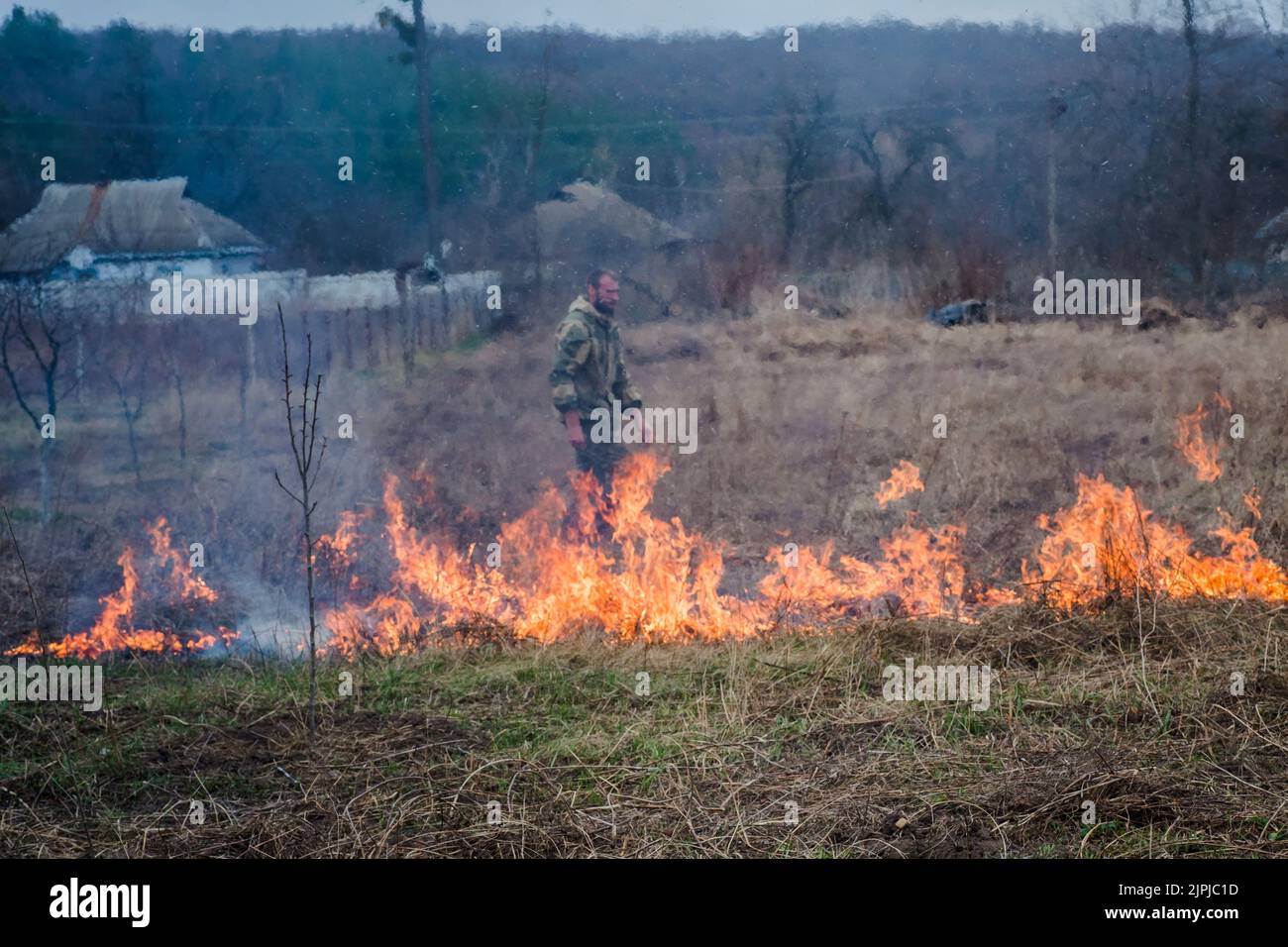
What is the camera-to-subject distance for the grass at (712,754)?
455cm

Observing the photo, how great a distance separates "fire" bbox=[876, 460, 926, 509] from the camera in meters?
11.1

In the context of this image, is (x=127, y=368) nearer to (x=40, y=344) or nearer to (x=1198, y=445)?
(x=40, y=344)

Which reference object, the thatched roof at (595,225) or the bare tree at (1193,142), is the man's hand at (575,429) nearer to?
the thatched roof at (595,225)

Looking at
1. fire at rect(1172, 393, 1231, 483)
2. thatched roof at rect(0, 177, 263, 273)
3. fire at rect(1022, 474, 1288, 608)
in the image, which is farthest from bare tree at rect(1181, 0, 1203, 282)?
thatched roof at rect(0, 177, 263, 273)

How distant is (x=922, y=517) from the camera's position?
10.6 meters

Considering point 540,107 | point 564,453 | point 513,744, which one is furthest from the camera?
point 540,107

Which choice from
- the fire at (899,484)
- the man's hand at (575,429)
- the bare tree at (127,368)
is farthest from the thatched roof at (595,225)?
the man's hand at (575,429)

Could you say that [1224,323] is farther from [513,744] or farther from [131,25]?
[131,25]

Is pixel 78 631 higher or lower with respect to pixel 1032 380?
lower

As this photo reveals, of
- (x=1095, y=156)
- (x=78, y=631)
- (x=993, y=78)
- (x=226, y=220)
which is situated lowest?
(x=78, y=631)

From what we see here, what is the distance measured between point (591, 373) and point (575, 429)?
0.47m

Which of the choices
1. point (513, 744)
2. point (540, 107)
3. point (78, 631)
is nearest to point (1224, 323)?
point (540, 107)

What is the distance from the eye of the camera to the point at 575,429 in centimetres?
886

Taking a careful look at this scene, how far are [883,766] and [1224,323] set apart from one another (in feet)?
36.3
